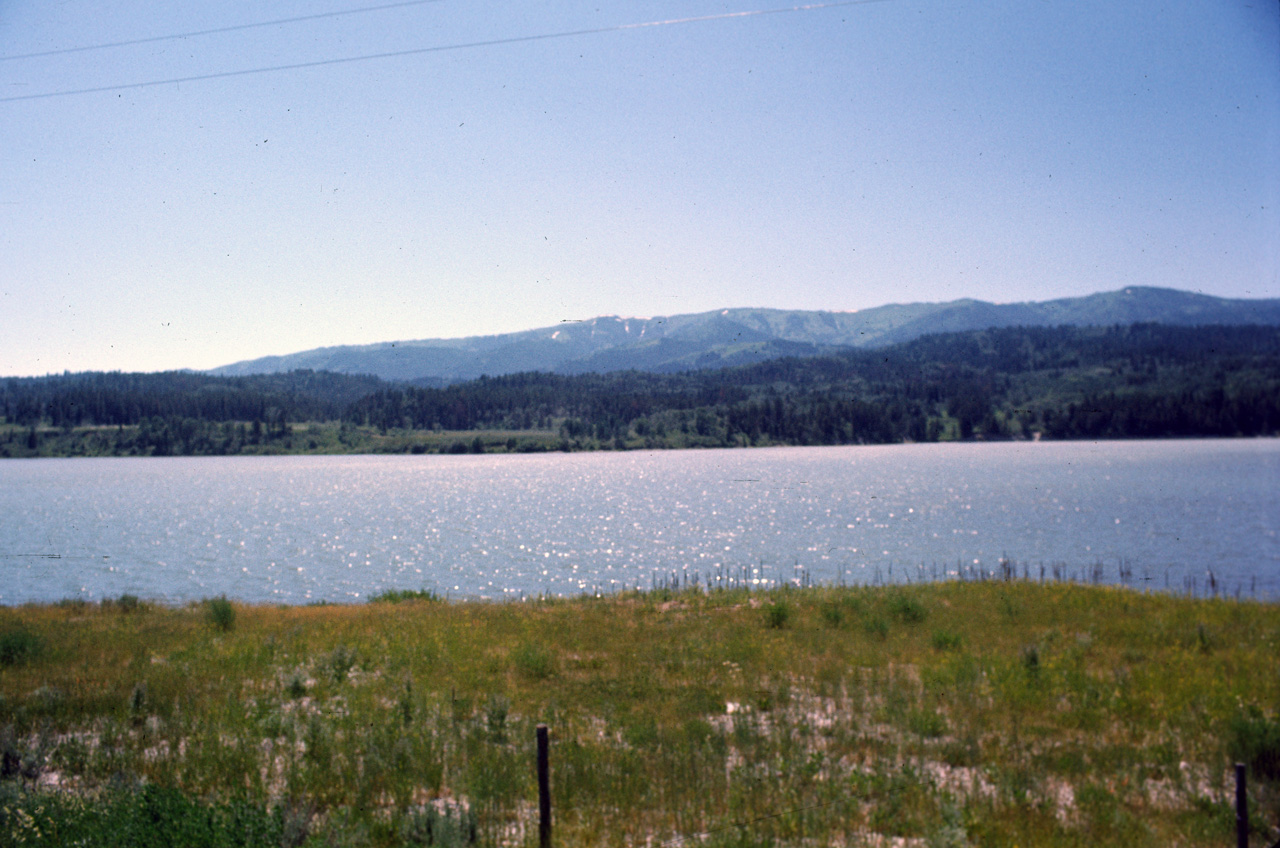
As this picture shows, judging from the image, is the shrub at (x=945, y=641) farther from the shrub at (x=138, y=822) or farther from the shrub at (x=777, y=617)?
the shrub at (x=138, y=822)

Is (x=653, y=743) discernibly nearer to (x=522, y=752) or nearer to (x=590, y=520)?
(x=522, y=752)

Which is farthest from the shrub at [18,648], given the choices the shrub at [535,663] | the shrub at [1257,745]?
the shrub at [1257,745]

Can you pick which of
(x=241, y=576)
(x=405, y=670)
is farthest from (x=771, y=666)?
(x=241, y=576)

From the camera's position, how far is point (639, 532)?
224 feet

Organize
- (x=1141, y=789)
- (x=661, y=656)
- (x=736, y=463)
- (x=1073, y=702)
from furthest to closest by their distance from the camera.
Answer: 1. (x=736, y=463)
2. (x=661, y=656)
3. (x=1073, y=702)
4. (x=1141, y=789)

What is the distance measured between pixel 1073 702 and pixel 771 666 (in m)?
6.26

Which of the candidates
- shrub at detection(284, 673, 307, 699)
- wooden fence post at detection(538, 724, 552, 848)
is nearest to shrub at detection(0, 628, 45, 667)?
shrub at detection(284, 673, 307, 699)

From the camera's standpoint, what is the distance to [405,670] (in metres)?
17.6

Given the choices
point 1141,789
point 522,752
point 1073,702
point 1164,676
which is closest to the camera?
point 1141,789

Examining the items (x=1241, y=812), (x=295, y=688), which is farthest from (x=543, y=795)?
(x=295, y=688)

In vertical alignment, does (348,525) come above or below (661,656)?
below

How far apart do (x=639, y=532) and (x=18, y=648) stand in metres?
52.0

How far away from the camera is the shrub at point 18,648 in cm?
1853

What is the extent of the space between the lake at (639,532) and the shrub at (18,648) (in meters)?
22.7
